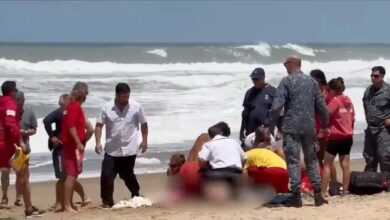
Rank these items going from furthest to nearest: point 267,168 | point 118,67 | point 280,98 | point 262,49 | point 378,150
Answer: point 262,49 < point 118,67 < point 378,150 < point 267,168 < point 280,98

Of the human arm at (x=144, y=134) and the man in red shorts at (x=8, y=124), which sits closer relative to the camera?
the man in red shorts at (x=8, y=124)

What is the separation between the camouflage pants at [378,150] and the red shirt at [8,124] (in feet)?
13.6

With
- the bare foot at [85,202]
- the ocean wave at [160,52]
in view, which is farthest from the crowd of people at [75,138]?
the ocean wave at [160,52]

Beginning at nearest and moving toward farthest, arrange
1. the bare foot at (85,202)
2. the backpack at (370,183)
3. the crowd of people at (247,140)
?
the crowd of people at (247,140) < the backpack at (370,183) < the bare foot at (85,202)

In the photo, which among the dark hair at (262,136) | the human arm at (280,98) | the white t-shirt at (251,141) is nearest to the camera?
the human arm at (280,98)

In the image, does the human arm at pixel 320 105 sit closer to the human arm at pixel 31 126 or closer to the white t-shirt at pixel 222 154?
the white t-shirt at pixel 222 154

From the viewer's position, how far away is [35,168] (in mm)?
13703

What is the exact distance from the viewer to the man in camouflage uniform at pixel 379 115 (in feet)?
32.6

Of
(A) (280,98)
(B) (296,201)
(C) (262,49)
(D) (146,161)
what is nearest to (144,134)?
(A) (280,98)

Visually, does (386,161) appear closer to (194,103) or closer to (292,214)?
(292,214)

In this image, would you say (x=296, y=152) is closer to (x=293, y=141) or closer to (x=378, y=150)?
(x=293, y=141)

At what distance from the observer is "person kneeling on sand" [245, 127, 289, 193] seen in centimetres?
905

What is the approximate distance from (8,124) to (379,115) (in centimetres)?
426

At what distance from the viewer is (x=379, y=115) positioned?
32.7 ft
